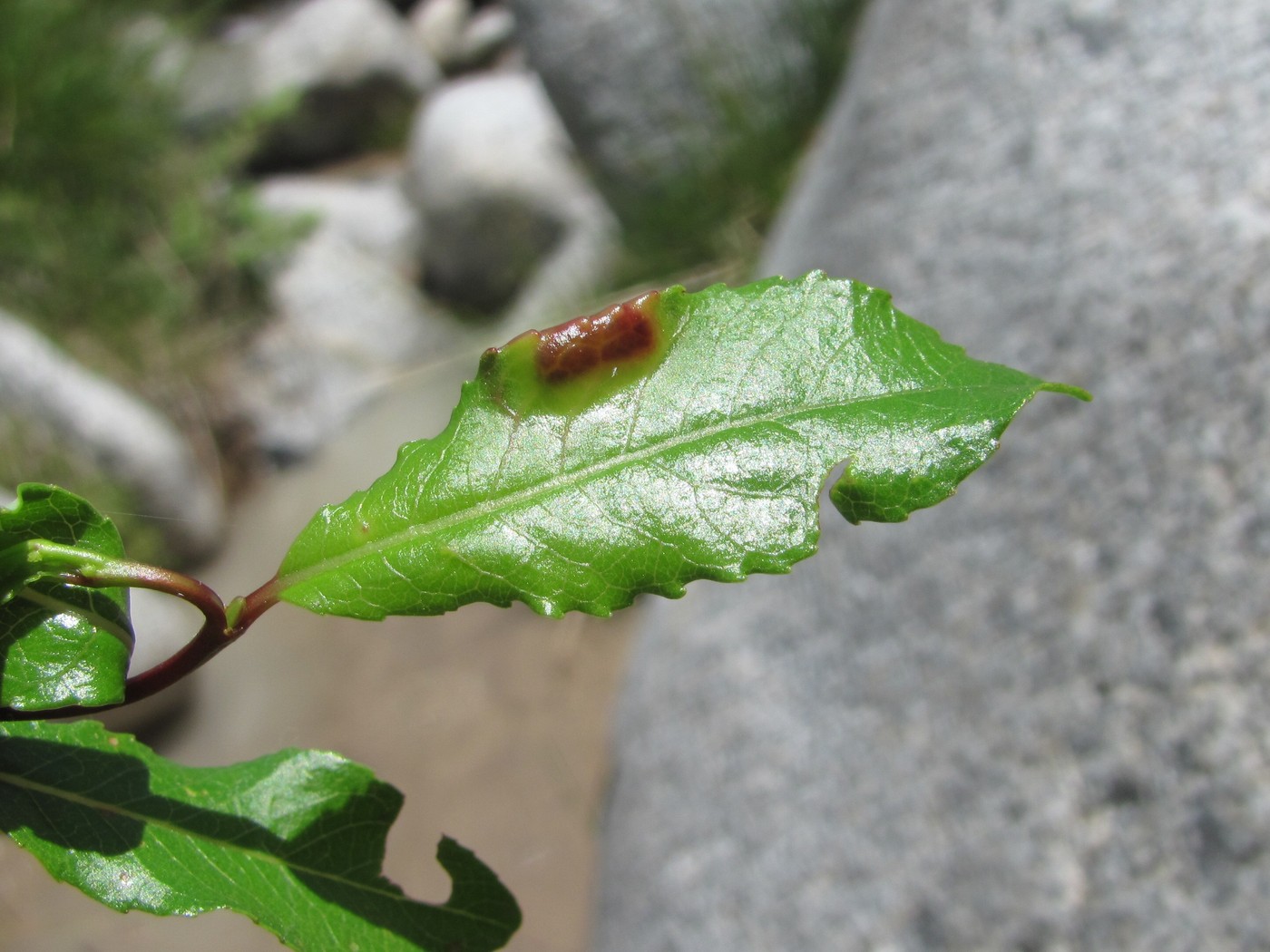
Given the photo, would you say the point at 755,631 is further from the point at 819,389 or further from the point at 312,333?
the point at 312,333

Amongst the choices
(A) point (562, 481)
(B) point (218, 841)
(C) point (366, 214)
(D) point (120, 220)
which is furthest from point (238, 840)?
(C) point (366, 214)

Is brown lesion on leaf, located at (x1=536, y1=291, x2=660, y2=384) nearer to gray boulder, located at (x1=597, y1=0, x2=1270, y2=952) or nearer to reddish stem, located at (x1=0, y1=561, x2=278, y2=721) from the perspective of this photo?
reddish stem, located at (x1=0, y1=561, x2=278, y2=721)

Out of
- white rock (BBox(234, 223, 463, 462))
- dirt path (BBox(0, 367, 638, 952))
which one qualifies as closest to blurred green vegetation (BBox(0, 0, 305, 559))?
white rock (BBox(234, 223, 463, 462))

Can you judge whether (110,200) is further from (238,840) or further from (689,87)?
(238,840)

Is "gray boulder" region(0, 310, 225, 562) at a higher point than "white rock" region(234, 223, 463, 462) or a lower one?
higher

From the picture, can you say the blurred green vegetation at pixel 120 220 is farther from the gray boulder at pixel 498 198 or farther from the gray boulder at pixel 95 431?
the gray boulder at pixel 498 198

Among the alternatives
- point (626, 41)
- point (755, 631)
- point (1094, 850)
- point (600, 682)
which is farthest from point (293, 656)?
point (1094, 850)
